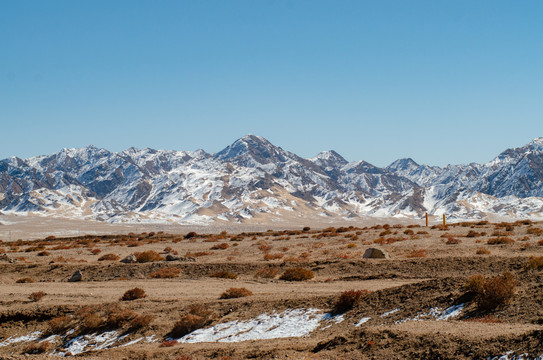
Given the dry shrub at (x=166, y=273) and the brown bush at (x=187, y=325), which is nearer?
the brown bush at (x=187, y=325)

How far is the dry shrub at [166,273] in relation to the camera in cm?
2653

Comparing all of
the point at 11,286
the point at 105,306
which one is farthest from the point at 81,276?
the point at 105,306

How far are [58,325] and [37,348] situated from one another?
1248 millimetres

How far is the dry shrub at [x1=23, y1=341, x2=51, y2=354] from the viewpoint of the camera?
16156 mm

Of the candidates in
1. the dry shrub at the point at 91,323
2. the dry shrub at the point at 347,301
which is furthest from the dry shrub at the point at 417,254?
the dry shrub at the point at 91,323

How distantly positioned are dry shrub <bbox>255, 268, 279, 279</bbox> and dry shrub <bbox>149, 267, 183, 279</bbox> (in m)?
4.75

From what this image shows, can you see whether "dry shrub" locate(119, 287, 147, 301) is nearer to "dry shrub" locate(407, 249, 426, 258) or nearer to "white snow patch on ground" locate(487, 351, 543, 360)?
"white snow patch on ground" locate(487, 351, 543, 360)

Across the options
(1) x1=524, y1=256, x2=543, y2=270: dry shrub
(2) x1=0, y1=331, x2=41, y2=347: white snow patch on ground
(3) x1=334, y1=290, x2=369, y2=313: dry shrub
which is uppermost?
(1) x1=524, y1=256, x2=543, y2=270: dry shrub

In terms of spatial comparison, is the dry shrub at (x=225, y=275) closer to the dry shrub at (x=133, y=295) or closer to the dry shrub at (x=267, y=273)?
the dry shrub at (x=267, y=273)

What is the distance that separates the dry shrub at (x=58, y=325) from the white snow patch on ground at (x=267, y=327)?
17.5 ft

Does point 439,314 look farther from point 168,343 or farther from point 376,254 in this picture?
point 376,254

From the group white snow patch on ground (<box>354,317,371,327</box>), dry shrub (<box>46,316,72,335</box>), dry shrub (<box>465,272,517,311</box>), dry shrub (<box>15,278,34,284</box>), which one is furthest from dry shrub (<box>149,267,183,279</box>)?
dry shrub (<box>465,272,517,311</box>)

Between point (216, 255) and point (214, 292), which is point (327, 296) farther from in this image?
point (216, 255)

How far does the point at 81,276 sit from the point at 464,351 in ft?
77.2
